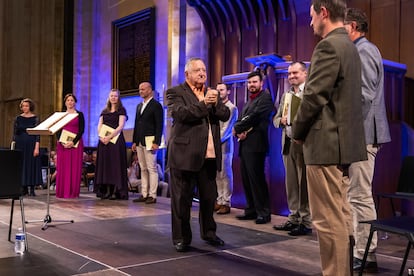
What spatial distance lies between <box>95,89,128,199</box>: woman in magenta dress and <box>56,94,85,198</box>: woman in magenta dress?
36 centimetres

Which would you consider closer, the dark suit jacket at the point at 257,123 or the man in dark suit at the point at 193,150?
the man in dark suit at the point at 193,150

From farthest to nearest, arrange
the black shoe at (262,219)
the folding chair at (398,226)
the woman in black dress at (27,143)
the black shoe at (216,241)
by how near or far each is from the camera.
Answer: the woman in black dress at (27,143) < the black shoe at (262,219) < the black shoe at (216,241) < the folding chair at (398,226)

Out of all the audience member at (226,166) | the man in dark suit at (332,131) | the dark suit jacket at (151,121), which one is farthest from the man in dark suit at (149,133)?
the man in dark suit at (332,131)

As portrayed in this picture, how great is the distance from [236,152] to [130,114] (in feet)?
16.5

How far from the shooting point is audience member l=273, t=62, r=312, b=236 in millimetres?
4227

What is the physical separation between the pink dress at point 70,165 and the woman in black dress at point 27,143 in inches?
20.9

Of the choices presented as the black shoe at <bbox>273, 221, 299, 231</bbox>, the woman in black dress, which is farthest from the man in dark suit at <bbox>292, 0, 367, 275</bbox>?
the woman in black dress

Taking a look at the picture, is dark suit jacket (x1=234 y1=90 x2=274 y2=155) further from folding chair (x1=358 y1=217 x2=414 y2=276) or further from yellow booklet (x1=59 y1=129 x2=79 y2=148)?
yellow booklet (x1=59 y1=129 x2=79 y2=148)

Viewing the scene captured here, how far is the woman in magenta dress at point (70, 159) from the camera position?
6.82 m

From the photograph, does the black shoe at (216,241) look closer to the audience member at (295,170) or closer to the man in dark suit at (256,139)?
the audience member at (295,170)

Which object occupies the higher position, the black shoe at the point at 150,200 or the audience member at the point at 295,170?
the audience member at the point at 295,170

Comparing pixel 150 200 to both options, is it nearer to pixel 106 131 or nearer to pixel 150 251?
pixel 106 131

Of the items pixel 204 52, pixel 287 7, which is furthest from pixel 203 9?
pixel 287 7

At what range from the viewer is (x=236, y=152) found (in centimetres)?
589
